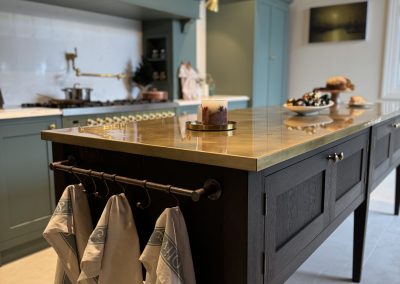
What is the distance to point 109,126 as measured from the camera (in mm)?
1561

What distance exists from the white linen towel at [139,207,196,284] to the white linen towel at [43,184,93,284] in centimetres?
32

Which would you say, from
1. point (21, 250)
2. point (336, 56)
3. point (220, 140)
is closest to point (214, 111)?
point (220, 140)

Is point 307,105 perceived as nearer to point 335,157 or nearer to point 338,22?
point 335,157

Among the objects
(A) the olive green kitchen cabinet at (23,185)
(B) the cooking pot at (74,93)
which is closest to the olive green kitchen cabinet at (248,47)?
(B) the cooking pot at (74,93)

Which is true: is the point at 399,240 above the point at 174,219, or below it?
below

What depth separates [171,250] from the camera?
1034mm

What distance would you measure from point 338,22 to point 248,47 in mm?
1233

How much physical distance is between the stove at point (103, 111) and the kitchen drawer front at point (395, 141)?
1.48 m

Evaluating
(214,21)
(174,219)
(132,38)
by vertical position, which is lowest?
(174,219)

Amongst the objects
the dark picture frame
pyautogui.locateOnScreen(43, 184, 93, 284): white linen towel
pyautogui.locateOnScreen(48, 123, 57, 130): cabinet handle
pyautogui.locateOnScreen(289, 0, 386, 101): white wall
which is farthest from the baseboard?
the dark picture frame

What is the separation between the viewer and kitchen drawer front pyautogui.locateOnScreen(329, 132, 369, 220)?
1.51 m

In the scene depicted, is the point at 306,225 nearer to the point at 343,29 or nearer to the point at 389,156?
the point at 389,156

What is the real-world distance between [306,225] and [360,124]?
583 mm

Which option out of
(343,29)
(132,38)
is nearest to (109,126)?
(132,38)
